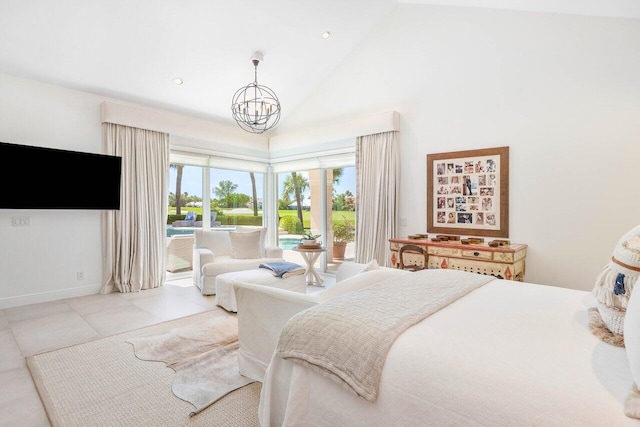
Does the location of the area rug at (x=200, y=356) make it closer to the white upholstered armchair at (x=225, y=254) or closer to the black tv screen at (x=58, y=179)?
the white upholstered armchair at (x=225, y=254)

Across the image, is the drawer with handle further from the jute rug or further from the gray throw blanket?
the jute rug

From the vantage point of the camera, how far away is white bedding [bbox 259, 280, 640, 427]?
913 mm

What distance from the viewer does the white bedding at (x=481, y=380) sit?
91cm

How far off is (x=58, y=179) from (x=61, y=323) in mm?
1718

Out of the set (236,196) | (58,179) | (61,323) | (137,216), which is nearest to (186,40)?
(58,179)

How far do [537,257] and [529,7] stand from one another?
2693 mm

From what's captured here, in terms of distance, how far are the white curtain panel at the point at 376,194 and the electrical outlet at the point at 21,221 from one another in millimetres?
4244

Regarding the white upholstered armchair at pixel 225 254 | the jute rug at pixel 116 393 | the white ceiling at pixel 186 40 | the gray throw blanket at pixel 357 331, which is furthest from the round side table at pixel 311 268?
the gray throw blanket at pixel 357 331

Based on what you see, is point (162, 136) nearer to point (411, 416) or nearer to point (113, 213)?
point (113, 213)

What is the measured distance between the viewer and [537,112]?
11.7 feet

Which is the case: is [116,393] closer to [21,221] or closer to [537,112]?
[21,221]

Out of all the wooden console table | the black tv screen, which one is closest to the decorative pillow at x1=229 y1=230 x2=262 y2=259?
the black tv screen

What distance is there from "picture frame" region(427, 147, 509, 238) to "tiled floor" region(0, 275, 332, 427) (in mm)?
2963

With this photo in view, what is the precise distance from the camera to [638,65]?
3.05 metres
